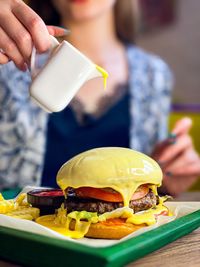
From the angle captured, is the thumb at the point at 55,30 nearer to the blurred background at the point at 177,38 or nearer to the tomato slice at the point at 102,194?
the tomato slice at the point at 102,194

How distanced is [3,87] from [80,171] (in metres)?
1.16

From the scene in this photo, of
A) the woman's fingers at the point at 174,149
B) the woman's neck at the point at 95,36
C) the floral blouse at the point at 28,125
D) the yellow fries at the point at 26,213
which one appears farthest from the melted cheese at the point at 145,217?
the woman's neck at the point at 95,36

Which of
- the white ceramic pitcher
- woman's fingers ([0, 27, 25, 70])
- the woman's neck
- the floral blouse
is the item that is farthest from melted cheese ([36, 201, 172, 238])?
the woman's neck

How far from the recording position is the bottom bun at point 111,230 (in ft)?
2.89

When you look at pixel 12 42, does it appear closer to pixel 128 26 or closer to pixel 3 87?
pixel 3 87

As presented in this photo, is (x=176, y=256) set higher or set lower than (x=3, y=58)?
lower

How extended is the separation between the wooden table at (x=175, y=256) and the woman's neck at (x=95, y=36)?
1.38 m

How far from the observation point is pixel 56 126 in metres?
2.00

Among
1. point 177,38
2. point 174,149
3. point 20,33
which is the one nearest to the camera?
point 20,33

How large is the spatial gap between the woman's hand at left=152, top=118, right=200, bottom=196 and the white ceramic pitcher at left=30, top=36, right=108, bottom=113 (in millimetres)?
759

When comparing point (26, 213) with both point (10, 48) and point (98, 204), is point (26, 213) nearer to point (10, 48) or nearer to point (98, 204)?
point (98, 204)

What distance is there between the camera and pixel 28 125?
1978mm

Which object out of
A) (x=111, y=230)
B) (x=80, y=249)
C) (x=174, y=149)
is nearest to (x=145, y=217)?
(x=111, y=230)

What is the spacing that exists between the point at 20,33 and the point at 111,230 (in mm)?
387
